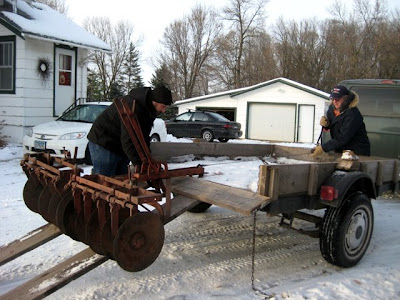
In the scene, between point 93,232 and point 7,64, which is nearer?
point 93,232

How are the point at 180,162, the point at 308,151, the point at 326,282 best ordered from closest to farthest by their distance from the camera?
the point at 326,282 → the point at 180,162 → the point at 308,151

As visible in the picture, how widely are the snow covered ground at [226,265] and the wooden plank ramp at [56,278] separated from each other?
35cm

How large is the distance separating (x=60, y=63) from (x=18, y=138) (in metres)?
2.86

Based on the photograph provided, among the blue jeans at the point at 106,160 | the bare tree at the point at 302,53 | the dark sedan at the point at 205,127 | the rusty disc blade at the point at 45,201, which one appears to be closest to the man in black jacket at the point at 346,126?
the blue jeans at the point at 106,160

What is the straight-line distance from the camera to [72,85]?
14375 mm

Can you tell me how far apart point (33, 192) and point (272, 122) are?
22626mm

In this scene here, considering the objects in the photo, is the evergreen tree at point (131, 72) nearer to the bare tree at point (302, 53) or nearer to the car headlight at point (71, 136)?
the bare tree at point (302, 53)

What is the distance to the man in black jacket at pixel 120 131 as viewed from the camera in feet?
12.4

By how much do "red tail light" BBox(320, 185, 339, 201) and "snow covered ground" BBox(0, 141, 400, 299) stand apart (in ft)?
2.06

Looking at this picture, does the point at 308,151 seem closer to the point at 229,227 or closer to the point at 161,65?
the point at 229,227

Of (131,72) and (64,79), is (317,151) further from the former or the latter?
(131,72)

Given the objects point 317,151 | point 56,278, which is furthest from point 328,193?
point 56,278

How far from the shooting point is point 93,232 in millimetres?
3328

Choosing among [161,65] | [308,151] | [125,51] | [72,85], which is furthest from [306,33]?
[308,151]
